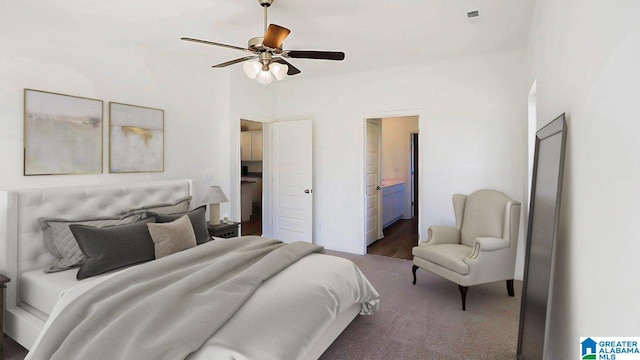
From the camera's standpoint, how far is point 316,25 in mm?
3221

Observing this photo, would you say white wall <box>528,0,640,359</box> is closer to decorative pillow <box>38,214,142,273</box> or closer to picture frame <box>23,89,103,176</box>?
decorative pillow <box>38,214,142,273</box>

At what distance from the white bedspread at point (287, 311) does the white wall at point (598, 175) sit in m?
1.24

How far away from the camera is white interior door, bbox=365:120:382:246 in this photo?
208 inches

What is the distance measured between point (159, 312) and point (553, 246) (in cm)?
193

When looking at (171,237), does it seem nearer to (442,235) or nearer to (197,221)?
(197,221)

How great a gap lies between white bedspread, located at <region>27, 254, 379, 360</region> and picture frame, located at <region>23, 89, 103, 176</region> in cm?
148

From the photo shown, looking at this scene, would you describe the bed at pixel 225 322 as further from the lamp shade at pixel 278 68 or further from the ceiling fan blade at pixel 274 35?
the ceiling fan blade at pixel 274 35

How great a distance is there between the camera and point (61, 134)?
10.1 feet

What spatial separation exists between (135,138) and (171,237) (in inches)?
57.0

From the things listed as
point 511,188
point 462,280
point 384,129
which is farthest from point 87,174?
point 384,129

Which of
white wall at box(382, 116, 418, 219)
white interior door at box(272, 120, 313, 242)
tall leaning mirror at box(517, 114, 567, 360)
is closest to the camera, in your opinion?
tall leaning mirror at box(517, 114, 567, 360)

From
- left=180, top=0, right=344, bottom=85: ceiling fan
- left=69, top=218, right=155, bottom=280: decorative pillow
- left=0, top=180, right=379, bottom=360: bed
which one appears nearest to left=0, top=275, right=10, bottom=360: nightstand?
left=0, top=180, right=379, bottom=360: bed

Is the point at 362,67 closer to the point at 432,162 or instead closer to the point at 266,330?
the point at 432,162

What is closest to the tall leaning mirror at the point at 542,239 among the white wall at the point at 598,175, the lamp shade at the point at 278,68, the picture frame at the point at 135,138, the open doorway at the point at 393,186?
the white wall at the point at 598,175
